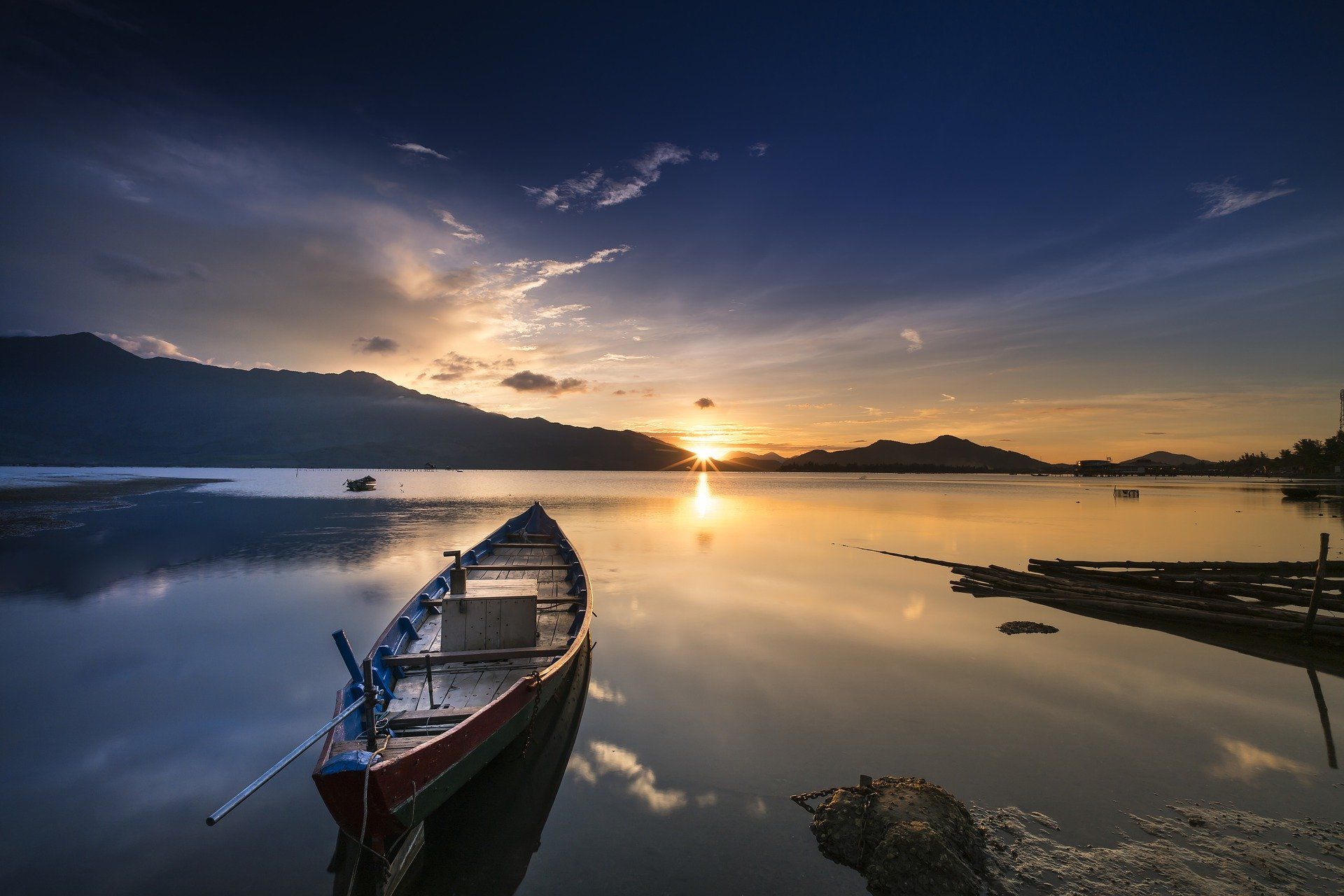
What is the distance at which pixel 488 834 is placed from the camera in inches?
324

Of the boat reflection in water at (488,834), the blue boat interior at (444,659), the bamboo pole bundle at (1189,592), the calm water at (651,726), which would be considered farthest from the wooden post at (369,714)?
the bamboo pole bundle at (1189,592)

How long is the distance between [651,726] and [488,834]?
4.19m

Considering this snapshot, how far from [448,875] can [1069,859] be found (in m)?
8.00

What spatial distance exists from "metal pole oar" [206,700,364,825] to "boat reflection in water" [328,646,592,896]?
1.52m

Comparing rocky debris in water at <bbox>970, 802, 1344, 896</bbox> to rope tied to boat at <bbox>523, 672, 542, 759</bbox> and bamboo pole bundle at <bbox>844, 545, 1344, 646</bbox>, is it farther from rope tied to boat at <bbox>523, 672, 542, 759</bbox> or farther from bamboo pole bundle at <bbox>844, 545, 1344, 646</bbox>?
bamboo pole bundle at <bbox>844, 545, 1344, 646</bbox>

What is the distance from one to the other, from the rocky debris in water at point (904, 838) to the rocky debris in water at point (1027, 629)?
480 inches

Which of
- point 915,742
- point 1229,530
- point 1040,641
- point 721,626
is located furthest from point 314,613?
point 1229,530

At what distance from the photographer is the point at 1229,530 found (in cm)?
4575

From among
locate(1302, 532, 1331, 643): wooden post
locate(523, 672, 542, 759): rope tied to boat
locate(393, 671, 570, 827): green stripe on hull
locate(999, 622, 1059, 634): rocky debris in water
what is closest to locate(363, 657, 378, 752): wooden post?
locate(393, 671, 570, 827): green stripe on hull

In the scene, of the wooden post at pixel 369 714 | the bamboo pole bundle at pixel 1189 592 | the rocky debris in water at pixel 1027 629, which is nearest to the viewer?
the wooden post at pixel 369 714

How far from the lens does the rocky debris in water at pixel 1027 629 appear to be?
18297mm

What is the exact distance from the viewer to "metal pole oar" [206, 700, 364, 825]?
16.8 ft

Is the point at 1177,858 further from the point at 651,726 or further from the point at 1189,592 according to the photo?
the point at 1189,592

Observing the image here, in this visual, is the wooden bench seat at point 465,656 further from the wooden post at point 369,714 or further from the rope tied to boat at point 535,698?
the wooden post at point 369,714
